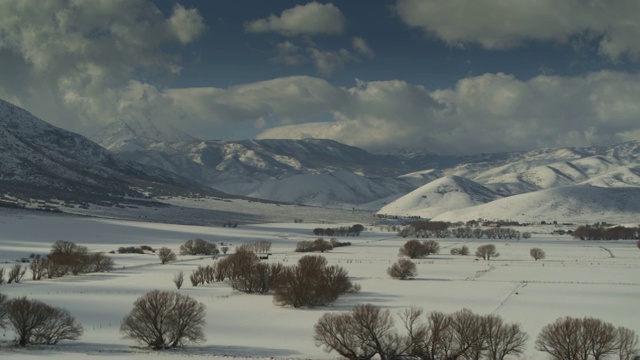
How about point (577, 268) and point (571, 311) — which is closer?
point (571, 311)

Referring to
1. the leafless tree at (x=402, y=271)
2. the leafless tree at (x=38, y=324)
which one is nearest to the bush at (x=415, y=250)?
the leafless tree at (x=402, y=271)

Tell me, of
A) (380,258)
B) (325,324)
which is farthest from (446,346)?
(380,258)

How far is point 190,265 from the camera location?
111 meters

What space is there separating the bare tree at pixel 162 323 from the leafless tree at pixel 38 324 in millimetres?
4256

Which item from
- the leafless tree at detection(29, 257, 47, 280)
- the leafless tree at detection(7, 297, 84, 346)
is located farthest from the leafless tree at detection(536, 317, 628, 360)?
the leafless tree at detection(29, 257, 47, 280)

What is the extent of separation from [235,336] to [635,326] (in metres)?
33.9

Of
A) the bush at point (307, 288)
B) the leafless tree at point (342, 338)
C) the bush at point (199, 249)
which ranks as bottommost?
the leafless tree at point (342, 338)

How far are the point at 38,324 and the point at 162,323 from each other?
9.17 m

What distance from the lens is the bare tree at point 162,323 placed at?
1747 inches

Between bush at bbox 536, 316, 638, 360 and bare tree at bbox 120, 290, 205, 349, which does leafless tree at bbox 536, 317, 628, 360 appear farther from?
bare tree at bbox 120, 290, 205, 349

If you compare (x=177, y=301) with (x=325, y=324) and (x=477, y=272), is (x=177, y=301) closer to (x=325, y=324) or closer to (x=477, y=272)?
(x=325, y=324)

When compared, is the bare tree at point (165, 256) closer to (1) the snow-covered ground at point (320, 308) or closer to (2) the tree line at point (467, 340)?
(1) the snow-covered ground at point (320, 308)

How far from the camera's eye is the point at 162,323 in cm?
4503

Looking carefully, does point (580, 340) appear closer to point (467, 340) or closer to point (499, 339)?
point (499, 339)
